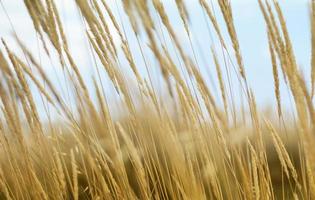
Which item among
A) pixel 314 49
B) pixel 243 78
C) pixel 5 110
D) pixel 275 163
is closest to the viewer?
pixel 314 49

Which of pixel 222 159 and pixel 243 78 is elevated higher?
pixel 243 78

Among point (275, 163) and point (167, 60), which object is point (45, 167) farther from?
point (275, 163)

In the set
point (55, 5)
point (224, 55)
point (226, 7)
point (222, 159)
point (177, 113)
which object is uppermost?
point (55, 5)

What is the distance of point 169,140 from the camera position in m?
1.19

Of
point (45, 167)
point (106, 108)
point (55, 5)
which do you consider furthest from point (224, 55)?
point (45, 167)

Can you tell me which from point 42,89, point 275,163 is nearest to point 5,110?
point 42,89

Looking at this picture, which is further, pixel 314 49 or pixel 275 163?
pixel 275 163

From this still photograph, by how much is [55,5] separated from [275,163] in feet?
5.10

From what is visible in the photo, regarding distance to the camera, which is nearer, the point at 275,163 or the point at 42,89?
the point at 42,89

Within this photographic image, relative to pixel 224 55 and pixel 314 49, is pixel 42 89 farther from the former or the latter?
pixel 314 49

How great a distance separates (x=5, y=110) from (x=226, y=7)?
2.16 ft

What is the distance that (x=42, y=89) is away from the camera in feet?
4.27

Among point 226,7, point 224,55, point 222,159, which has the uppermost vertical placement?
point 226,7

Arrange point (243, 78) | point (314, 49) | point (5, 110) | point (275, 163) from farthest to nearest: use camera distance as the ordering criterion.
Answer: point (275, 163), point (5, 110), point (243, 78), point (314, 49)
